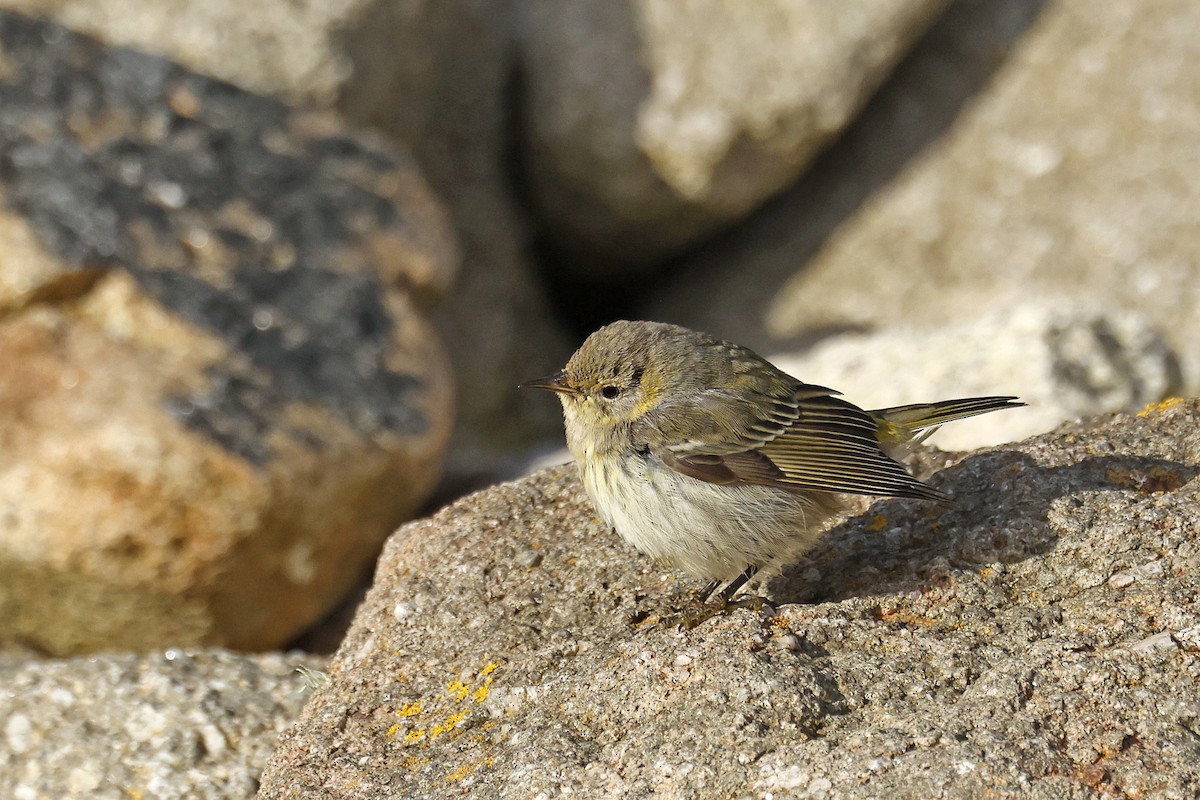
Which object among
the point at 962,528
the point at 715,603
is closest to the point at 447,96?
the point at 715,603

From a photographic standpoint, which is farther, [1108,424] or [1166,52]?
[1166,52]

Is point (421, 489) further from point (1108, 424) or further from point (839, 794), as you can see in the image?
point (839, 794)

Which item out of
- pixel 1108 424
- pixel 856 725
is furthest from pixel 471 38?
pixel 856 725

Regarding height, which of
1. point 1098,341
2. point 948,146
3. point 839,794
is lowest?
point 839,794

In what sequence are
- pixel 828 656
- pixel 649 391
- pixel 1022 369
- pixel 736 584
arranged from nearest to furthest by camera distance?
pixel 828 656, pixel 736 584, pixel 649 391, pixel 1022 369

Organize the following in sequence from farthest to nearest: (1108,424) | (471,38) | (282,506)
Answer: (471,38), (282,506), (1108,424)

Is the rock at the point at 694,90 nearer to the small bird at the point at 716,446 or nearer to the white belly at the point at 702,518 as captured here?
the small bird at the point at 716,446

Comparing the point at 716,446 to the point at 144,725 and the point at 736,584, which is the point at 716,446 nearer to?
the point at 736,584

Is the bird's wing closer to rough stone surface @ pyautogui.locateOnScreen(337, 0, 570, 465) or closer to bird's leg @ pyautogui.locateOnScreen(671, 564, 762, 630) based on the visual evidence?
bird's leg @ pyautogui.locateOnScreen(671, 564, 762, 630)

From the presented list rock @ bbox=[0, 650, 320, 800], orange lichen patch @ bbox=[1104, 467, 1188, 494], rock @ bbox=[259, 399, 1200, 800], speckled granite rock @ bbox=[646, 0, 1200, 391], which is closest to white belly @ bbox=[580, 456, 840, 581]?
rock @ bbox=[259, 399, 1200, 800]
